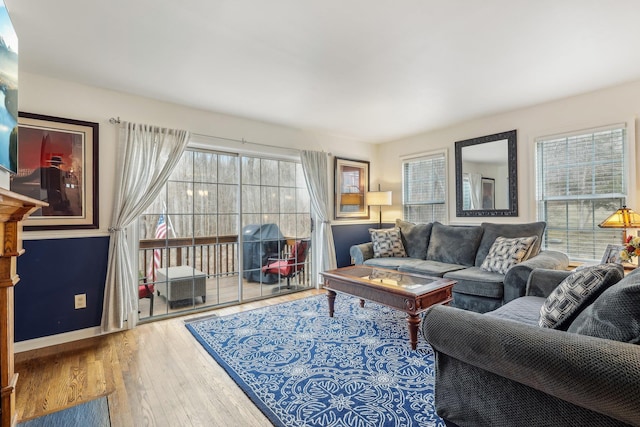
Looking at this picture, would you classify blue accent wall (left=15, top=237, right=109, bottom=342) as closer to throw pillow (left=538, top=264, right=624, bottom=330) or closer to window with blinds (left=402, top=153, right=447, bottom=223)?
throw pillow (left=538, top=264, right=624, bottom=330)

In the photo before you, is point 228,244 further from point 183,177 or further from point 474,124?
point 474,124

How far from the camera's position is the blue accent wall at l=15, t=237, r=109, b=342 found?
2.63m

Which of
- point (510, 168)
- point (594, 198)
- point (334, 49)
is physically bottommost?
point (594, 198)

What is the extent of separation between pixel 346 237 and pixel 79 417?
12.6 feet

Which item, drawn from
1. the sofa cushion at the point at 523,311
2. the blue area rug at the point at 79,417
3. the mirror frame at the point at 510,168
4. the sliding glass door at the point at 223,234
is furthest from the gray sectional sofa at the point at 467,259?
the blue area rug at the point at 79,417

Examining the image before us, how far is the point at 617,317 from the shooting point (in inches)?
42.8

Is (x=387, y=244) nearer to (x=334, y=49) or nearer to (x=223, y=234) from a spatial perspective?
(x=223, y=234)

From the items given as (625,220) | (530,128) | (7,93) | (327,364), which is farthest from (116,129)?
(625,220)

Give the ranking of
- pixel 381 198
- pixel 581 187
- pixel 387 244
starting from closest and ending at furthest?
1. pixel 581 187
2. pixel 387 244
3. pixel 381 198

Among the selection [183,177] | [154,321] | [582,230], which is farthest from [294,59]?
[582,230]

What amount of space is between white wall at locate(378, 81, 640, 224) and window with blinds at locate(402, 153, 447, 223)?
0.10m

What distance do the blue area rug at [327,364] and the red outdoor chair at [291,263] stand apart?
0.88 metres

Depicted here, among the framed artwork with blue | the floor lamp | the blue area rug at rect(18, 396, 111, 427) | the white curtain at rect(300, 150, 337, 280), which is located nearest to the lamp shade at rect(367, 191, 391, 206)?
the floor lamp

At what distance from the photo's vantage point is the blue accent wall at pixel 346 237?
4.92 metres
